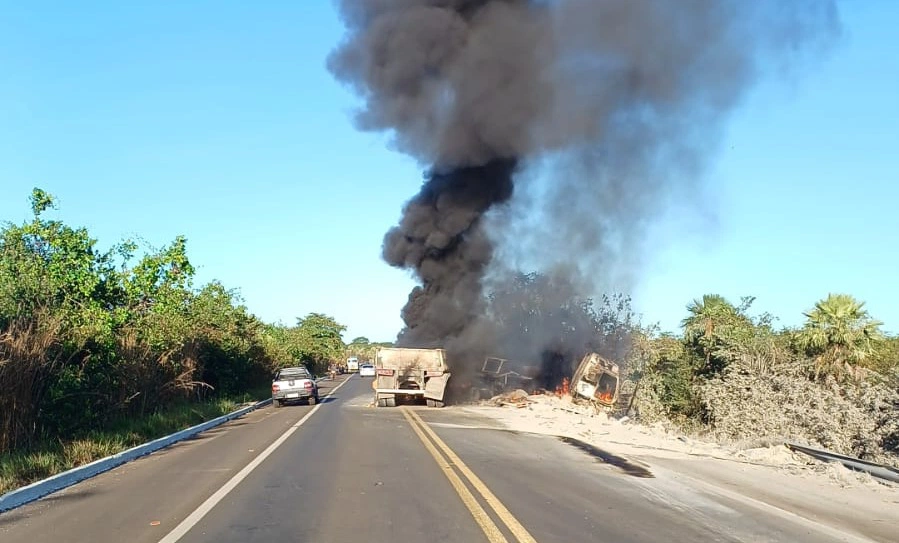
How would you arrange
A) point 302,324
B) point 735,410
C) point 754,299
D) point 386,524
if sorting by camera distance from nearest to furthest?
point 386,524
point 735,410
point 754,299
point 302,324

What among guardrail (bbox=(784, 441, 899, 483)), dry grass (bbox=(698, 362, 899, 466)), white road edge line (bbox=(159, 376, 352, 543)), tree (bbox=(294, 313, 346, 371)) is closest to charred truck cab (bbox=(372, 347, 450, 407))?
dry grass (bbox=(698, 362, 899, 466))

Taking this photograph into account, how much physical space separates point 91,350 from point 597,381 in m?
16.5

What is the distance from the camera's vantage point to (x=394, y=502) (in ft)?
25.9

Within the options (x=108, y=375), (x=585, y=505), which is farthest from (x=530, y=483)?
(x=108, y=375)

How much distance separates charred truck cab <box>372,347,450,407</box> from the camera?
81.8ft

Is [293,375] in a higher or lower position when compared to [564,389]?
lower

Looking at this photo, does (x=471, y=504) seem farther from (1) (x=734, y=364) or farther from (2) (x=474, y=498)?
(1) (x=734, y=364)

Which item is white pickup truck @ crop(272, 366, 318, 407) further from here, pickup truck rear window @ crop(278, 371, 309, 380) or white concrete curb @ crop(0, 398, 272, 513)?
white concrete curb @ crop(0, 398, 272, 513)

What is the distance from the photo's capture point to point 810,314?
2330 centimetres

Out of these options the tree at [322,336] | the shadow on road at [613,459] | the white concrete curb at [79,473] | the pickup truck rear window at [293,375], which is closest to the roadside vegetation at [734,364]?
the shadow on road at [613,459]

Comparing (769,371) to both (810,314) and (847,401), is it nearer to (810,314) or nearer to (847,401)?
(847,401)

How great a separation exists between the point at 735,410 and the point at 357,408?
12.4 meters

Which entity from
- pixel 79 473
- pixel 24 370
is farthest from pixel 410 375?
pixel 79 473

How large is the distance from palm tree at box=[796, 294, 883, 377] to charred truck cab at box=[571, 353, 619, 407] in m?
5.99
